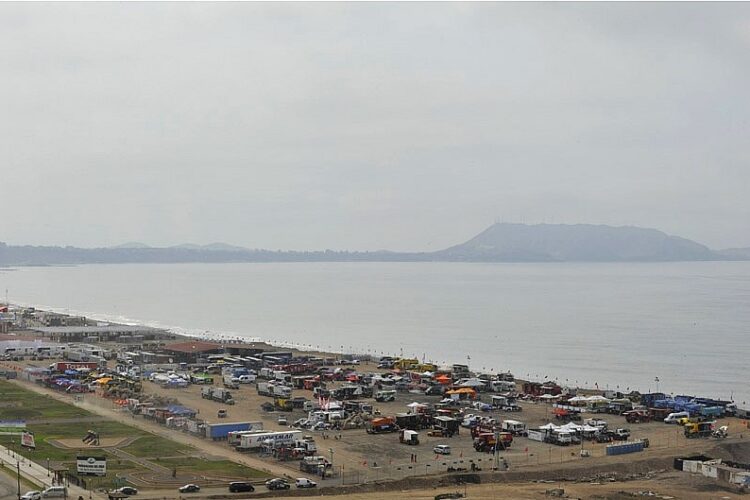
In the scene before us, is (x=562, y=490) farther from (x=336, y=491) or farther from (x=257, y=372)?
(x=257, y=372)

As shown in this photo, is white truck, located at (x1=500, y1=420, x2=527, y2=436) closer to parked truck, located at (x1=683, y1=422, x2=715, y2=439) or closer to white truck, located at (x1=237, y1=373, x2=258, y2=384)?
parked truck, located at (x1=683, y1=422, x2=715, y2=439)

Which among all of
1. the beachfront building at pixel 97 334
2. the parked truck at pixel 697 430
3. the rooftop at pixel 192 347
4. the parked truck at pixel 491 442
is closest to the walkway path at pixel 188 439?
the parked truck at pixel 491 442

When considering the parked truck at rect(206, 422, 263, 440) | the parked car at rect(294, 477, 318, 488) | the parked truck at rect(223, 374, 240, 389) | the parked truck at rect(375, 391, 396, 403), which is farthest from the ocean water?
the parked car at rect(294, 477, 318, 488)

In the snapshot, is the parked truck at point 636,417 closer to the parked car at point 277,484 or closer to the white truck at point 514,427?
the white truck at point 514,427

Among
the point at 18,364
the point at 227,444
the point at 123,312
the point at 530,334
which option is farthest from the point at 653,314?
the point at 227,444

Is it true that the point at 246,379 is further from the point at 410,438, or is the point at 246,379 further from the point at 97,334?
the point at 97,334

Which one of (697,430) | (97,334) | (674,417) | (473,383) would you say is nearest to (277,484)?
(697,430)

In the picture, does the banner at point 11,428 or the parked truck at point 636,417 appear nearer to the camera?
the banner at point 11,428

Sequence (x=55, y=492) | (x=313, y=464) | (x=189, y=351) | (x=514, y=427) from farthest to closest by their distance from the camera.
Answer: (x=189, y=351), (x=514, y=427), (x=313, y=464), (x=55, y=492)

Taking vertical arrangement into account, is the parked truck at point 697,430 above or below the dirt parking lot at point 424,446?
above
